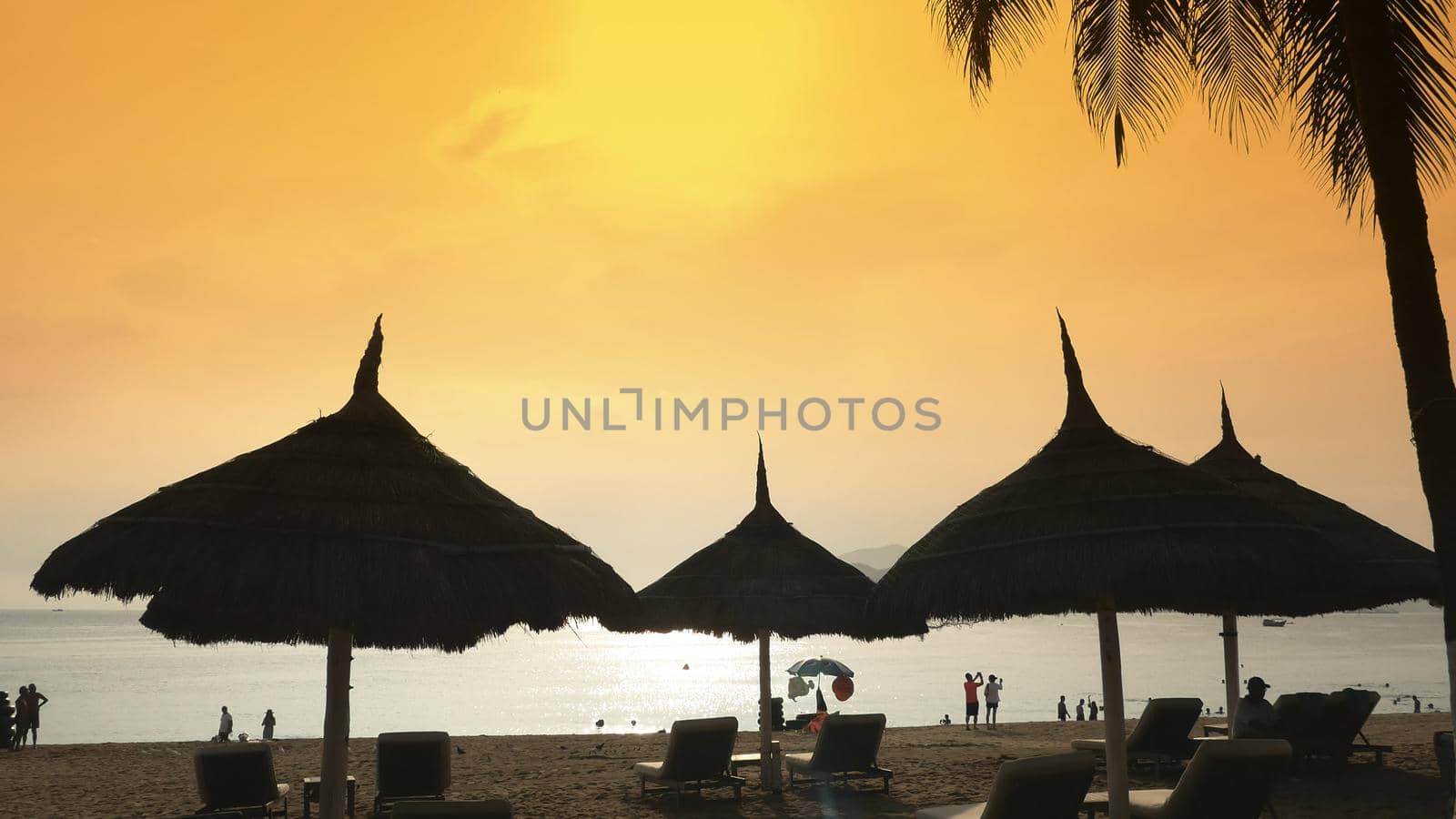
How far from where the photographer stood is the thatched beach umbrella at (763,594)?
12.2m

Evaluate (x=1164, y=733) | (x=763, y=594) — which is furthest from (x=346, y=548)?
(x=1164, y=733)

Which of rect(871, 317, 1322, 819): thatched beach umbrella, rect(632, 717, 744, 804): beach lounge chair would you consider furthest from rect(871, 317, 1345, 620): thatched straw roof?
rect(632, 717, 744, 804): beach lounge chair

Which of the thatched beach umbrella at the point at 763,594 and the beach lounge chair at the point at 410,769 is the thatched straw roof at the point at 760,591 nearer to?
the thatched beach umbrella at the point at 763,594

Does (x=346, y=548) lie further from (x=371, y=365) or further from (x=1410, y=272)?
(x=1410, y=272)

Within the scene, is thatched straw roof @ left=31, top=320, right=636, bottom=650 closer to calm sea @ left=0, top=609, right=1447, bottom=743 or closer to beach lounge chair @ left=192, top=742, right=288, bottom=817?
beach lounge chair @ left=192, top=742, right=288, bottom=817

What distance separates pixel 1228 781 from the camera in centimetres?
780

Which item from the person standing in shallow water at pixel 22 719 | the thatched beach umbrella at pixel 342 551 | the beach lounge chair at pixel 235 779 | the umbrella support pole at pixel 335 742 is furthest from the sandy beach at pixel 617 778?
the thatched beach umbrella at pixel 342 551

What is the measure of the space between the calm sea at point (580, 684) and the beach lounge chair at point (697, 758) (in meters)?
44.7

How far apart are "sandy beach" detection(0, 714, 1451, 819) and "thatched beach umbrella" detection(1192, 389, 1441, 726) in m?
1.76

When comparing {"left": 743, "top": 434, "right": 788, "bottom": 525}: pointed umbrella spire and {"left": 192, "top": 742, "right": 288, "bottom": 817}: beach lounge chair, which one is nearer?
{"left": 192, "top": 742, "right": 288, "bottom": 817}: beach lounge chair

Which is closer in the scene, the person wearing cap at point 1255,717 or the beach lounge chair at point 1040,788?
the beach lounge chair at point 1040,788

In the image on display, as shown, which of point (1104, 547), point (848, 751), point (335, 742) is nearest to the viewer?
point (335, 742)

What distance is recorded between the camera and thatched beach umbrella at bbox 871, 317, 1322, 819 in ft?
25.0

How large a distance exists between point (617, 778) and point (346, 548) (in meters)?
7.84
